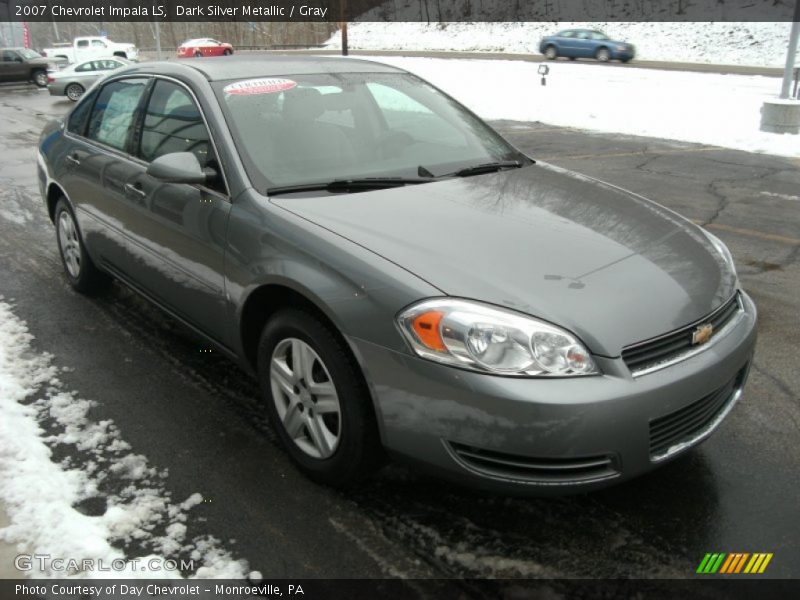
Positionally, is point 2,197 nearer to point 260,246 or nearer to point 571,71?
point 260,246

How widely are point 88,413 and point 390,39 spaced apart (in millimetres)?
57193

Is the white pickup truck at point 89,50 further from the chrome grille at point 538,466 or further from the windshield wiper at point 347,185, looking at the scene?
the chrome grille at point 538,466

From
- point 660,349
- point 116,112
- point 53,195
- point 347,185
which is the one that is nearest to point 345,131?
point 347,185

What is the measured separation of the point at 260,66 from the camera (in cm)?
363

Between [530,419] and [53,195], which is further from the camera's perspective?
[53,195]

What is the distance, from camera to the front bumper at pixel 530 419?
7.00 ft

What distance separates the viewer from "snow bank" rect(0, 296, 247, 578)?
2.38 metres

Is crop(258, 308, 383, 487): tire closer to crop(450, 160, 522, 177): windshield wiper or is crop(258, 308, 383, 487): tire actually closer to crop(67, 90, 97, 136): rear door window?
crop(450, 160, 522, 177): windshield wiper

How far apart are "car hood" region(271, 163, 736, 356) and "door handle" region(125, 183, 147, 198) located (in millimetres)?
1151

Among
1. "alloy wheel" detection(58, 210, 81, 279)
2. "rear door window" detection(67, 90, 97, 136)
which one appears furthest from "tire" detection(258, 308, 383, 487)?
"rear door window" detection(67, 90, 97, 136)

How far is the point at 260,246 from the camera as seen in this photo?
9.17 feet

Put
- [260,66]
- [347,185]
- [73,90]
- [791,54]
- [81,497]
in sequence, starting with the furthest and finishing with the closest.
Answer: [73,90]
[791,54]
[260,66]
[347,185]
[81,497]

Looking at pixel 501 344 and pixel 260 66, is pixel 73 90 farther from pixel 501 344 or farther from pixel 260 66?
pixel 501 344

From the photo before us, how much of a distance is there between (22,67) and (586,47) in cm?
2545
